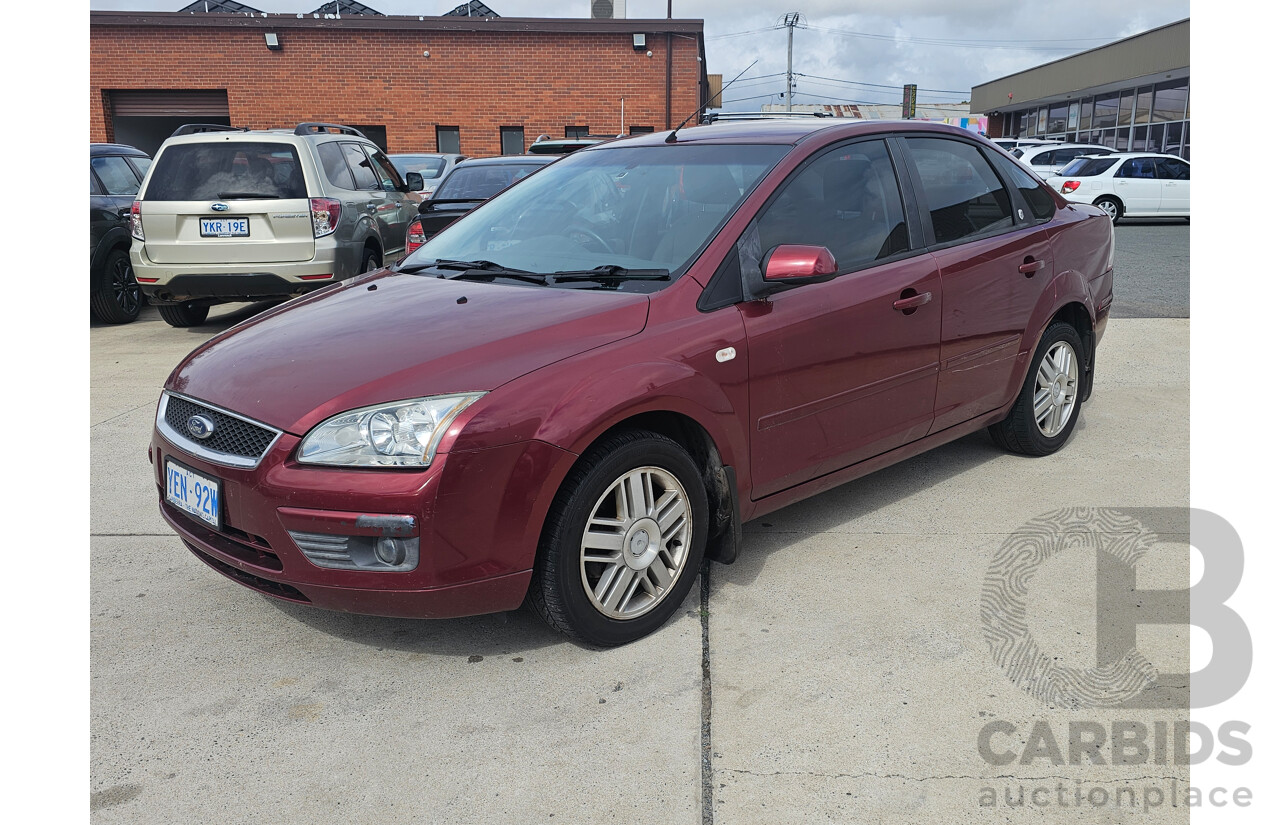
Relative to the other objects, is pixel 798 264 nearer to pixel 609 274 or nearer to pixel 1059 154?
pixel 609 274

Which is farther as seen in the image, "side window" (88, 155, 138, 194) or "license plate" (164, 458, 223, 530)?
"side window" (88, 155, 138, 194)

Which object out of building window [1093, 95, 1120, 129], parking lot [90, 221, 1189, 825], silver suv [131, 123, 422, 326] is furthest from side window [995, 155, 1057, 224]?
building window [1093, 95, 1120, 129]

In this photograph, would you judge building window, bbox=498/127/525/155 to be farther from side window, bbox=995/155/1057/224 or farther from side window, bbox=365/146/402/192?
side window, bbox=995/155/1057/224

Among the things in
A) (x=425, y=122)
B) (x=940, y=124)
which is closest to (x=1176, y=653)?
(x=940, y=124)

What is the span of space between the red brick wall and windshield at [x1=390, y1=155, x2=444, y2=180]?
869 cm

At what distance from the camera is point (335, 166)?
362 inches

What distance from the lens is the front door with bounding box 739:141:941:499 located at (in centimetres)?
358

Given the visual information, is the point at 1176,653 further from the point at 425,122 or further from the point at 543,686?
the point at 425,122

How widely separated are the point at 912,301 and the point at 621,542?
1689mm

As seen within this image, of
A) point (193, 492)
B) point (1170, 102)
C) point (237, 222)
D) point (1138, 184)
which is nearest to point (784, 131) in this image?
point (193, 492)

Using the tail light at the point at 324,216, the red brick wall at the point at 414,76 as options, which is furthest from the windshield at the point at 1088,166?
the tail light at the point at 324,216

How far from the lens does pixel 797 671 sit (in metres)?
3.12

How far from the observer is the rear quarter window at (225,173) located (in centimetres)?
845

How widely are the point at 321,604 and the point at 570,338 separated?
1.11 metres
